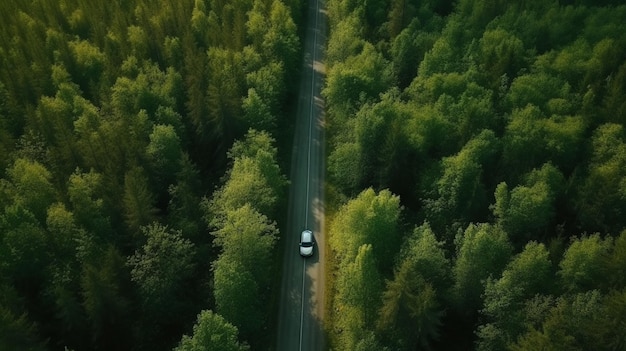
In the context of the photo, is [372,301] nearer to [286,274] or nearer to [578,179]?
[286,274]

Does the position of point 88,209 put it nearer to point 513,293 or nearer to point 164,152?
point 164,152

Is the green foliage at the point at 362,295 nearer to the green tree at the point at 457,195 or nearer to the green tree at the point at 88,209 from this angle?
the green tree at the point at 457,195

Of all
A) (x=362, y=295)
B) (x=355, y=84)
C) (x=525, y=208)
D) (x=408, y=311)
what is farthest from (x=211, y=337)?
(x=355, y=84)

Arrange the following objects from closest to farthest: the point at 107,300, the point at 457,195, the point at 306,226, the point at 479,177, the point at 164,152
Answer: the point at 107,300 < the point at 457,195 < the point at 479,177 < the point at 164,152 < the point at 306,226

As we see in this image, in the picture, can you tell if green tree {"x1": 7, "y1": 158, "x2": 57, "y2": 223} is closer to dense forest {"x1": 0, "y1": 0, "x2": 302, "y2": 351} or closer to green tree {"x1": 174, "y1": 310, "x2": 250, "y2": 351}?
dense forest {"x1": 0, "y1": 0, "x2": 302, "y2": 351}

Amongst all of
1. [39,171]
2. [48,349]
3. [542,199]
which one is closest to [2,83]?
[39,171]
